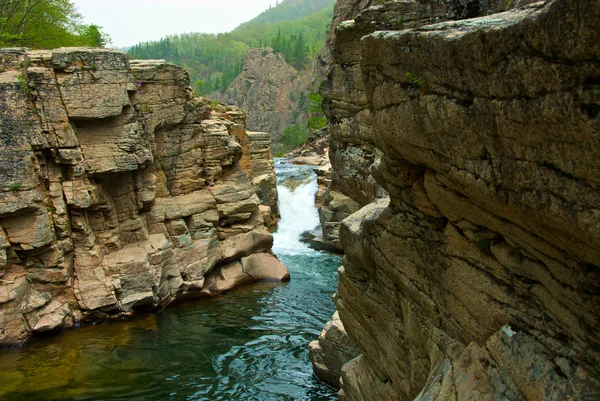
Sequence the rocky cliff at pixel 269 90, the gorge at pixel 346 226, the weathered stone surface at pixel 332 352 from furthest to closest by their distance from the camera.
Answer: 1. the rocky cliff at pixel 269 90
2. the weathered stone surface at pixel 332 352
3. the gorge at pixel 346 226

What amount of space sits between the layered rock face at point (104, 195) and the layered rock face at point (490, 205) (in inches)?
475

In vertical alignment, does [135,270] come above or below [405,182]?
below

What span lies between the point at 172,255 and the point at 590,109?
17526 millimetres

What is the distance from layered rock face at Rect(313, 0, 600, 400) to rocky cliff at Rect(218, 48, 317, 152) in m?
109

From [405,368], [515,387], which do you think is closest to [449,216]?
[515,387]

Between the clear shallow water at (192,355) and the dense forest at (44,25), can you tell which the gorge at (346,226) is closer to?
the clear shallow water at (192,355)

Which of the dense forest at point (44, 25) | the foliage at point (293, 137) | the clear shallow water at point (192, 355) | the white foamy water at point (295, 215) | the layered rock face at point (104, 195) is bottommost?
the foliage at point (293, 137)

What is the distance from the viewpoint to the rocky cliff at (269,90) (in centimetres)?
11844

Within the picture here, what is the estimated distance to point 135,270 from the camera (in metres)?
17.4

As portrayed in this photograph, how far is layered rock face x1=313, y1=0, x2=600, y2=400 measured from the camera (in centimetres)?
366

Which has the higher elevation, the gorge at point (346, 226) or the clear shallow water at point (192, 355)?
the gorge at point (346, 226)

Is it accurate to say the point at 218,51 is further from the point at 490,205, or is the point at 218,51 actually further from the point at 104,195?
the point at 490,205

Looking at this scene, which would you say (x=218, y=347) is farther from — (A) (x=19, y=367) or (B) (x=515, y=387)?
(B) (x=515, y=387)

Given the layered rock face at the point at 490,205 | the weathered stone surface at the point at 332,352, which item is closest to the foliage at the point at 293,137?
the weathered stone surface at the point at 332,352
